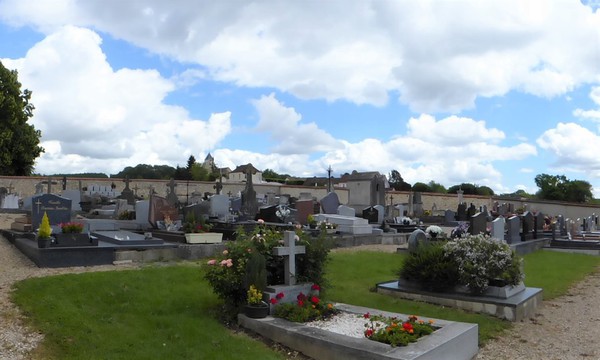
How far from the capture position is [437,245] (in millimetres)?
8891

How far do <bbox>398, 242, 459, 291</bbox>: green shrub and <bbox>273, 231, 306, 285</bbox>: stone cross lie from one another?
8.60 ft

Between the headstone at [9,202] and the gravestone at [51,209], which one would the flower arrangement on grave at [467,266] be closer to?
the gravestone at [51,209]

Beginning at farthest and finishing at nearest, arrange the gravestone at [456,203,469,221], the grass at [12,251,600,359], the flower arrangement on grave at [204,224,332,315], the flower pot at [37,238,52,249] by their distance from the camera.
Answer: the gravestone at [456,203,469,221] → the flower pot at [37,238,52,249] → the flower arrangement on grave at [204,224,332,315] → the grass at [12,251,600,359]

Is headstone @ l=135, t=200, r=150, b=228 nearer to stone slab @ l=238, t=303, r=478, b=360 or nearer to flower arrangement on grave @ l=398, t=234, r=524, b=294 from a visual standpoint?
flower arrangement on grave @ l=398, t=234, r=524, b=294

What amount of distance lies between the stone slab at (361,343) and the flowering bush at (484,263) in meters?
2.07

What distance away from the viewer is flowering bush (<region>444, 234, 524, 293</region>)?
26.0 ft

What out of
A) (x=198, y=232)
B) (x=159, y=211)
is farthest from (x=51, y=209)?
(x=198, y=232)

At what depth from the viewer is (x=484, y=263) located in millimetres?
7984

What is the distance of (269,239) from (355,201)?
23041mm

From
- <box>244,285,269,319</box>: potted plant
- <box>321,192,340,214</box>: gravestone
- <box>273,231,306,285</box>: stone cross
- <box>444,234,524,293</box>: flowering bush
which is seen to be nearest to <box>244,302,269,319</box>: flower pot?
<box>244,285,269,319</box>: potted plant

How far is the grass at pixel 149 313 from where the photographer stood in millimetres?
5406

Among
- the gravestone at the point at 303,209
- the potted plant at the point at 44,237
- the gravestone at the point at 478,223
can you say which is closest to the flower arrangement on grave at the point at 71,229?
the potted plant at the point at 44,237

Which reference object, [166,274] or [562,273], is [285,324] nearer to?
[166,274]

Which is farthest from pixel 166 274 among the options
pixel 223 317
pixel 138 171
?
pixel 138 171
